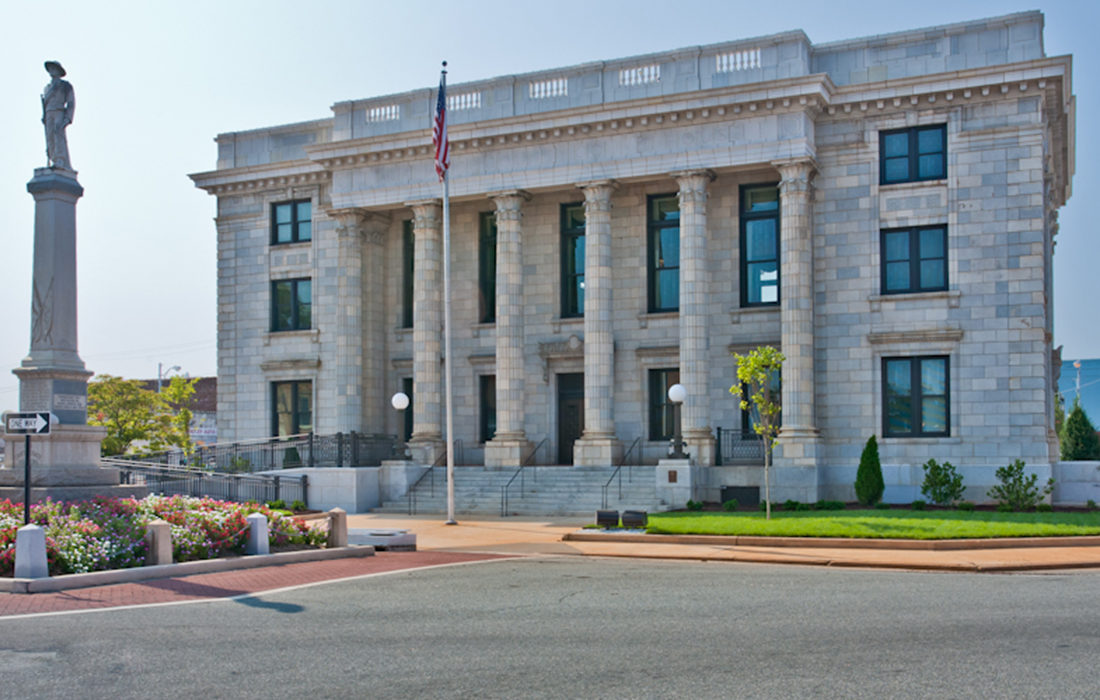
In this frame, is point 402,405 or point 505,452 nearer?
point 505,452

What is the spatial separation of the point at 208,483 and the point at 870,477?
767 inches

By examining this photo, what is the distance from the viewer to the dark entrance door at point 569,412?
37875mm

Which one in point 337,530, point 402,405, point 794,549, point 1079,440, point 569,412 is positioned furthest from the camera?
point 1079,440

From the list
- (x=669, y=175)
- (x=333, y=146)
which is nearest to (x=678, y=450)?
(x=669, y=175)

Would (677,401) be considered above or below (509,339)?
below

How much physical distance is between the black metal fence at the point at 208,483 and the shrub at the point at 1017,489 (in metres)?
21.0

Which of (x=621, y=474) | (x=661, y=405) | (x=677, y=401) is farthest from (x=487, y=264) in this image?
(x=677, y=401)

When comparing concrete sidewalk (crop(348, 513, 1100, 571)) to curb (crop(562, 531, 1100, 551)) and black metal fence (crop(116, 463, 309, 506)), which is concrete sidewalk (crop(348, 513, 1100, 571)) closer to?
curb (crop(562, 531, 1100, 551))

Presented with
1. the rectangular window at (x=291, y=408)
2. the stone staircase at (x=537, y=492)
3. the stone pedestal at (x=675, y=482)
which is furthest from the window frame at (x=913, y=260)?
the rectangular window at (x=291, y=408)

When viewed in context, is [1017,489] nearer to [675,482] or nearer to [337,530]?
[675,482]

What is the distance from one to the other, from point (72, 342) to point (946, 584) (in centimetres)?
1557

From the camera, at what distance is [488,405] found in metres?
39.3

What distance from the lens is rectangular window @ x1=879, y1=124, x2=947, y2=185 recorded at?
32.8 meters

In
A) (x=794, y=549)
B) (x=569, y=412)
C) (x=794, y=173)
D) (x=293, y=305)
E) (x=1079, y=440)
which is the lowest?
(x=794, y=549)
